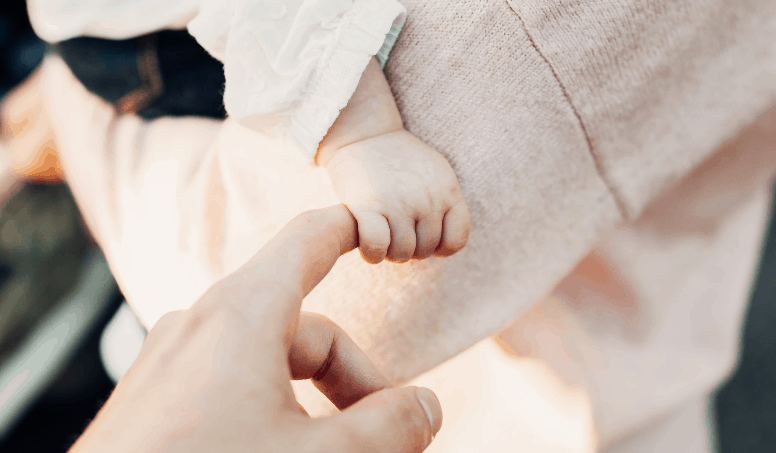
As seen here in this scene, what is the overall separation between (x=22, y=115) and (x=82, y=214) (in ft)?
0.53

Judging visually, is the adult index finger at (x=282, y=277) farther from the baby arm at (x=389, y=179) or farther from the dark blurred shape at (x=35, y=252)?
the dark blurred shape at (x=35, y=252)

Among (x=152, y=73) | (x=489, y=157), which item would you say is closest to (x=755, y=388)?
(x=489, y=157)

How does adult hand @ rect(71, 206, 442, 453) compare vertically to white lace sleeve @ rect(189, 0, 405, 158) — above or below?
below

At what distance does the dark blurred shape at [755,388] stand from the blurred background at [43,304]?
116 cm

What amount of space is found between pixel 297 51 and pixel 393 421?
0.30 m

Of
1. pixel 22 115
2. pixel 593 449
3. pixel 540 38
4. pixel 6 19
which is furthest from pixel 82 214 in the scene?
pixel 593 449

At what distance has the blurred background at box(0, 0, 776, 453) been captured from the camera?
59cm

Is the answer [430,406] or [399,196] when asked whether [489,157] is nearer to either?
[399,196]

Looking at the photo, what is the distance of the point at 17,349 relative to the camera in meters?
0.59

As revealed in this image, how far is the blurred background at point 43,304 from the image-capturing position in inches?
23.4

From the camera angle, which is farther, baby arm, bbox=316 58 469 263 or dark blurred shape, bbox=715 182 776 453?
dark blurred shape, bbox=715 182 776 453

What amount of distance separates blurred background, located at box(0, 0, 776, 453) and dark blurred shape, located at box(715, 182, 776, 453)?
3.80 ft

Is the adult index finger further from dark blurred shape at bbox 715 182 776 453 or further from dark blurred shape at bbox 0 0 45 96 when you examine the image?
dark blurred shape at bbox 715 182 776 453

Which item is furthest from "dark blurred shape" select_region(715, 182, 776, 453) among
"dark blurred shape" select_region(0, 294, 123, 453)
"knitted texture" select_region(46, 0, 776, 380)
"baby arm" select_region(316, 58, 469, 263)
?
"dark blurred shape" select_region(0, 294, 123, 453)
